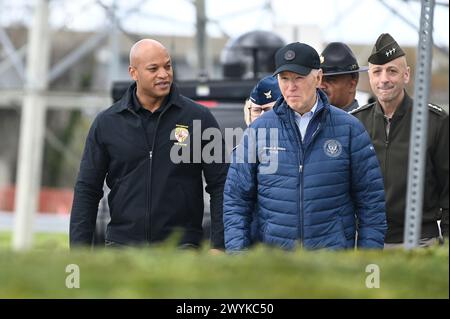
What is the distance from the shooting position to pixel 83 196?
6.61 metres

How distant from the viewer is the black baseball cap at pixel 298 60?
5848 millimetres

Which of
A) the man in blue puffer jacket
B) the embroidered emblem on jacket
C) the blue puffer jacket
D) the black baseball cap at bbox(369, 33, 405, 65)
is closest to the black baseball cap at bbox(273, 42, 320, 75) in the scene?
the man in blue puffer jacket

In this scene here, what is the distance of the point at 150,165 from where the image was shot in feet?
20.9

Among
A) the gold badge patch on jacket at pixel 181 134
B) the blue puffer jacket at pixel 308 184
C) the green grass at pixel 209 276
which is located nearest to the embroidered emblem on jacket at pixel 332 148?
the blue puffer jacket at pixel 308 184

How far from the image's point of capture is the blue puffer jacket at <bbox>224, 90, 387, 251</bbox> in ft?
18.5

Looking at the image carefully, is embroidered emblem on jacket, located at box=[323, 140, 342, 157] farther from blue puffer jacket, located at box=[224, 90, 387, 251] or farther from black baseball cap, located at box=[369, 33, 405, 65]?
black baseball cap, located at box=[369, 33, 405, 65]

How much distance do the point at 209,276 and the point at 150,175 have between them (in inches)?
121

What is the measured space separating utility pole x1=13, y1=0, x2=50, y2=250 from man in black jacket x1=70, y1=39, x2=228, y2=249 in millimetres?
19580

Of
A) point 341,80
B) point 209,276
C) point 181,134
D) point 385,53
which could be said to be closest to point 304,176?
point 181,134

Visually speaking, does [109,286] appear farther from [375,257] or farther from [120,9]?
[120,9]

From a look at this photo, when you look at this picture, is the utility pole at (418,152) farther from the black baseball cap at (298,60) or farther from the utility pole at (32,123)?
the utility pole at (32,123)
